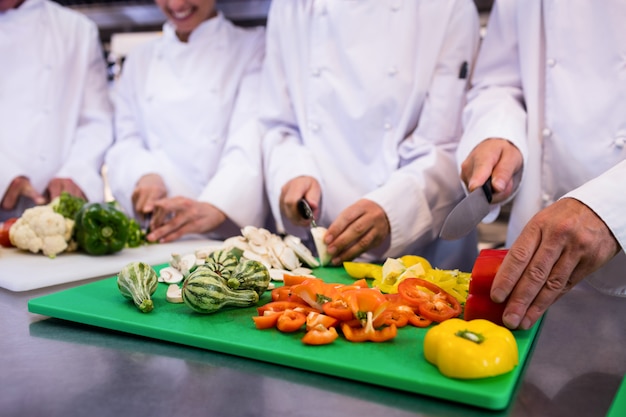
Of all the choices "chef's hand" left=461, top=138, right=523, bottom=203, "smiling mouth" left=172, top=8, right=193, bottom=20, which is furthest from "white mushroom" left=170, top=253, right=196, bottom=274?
"smiling mouth" left=172, top=8, right=193, bottom=20

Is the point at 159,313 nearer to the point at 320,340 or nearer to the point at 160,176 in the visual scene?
the point at 320,340

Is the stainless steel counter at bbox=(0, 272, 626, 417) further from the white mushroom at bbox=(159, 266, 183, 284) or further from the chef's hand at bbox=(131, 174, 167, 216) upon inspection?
the chef's hand at bbox=(131, 174, 167, 216)

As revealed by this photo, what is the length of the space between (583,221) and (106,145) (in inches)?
80.6

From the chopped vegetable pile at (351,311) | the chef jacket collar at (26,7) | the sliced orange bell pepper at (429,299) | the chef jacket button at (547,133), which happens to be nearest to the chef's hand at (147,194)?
the chef jacket collar at (26,7)

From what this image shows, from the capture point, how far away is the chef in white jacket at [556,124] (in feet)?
3.28

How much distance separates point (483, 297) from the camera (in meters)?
1.02

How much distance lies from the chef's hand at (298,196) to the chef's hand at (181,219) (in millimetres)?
288

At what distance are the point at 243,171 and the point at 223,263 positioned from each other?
2.90 ft

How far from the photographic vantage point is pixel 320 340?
3.04 ft

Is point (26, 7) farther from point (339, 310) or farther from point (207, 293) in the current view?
point (339, 310)

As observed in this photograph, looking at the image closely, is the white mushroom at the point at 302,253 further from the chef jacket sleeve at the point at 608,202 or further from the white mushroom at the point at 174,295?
the chef jacket sleeve at the point at 608,202

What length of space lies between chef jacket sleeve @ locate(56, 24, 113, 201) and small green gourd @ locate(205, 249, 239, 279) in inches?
52.8

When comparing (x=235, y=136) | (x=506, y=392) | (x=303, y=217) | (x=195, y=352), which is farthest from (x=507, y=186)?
(x=235, y=136)

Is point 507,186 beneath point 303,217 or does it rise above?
above
